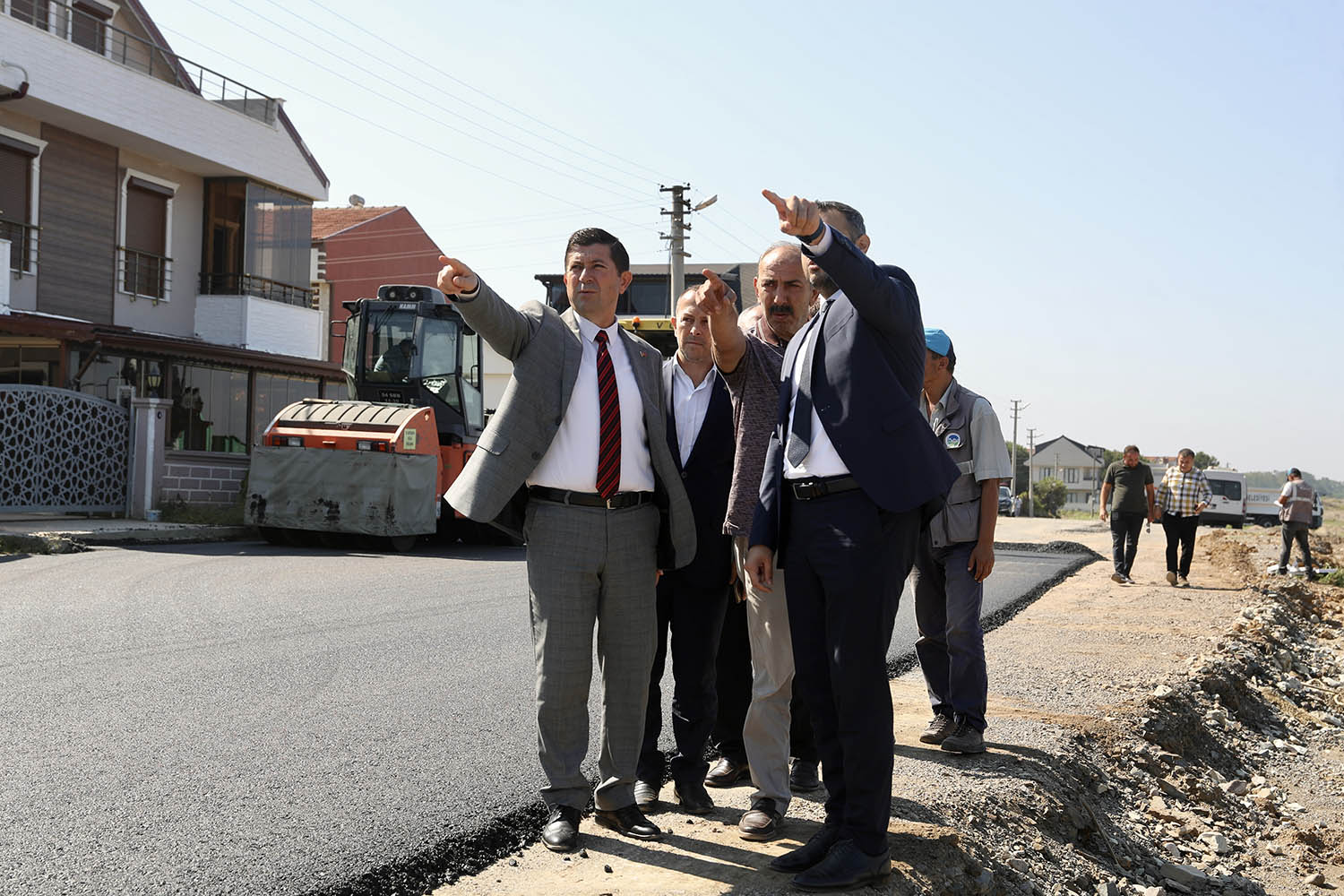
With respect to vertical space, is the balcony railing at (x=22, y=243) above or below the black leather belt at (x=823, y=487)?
above

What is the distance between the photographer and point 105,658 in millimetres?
7406

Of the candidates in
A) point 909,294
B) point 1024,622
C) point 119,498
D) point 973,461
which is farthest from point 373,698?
point 119,498

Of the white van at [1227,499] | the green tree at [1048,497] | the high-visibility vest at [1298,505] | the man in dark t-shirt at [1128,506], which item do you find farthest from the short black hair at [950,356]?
the green tree at [1048,497]

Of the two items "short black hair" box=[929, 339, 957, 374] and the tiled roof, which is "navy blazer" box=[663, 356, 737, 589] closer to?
"short black hair" box=[929, 339, 957, 374]

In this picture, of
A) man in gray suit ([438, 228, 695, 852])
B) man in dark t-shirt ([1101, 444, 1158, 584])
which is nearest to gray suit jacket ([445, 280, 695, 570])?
man in gray suit ([438, 228, 695, 852])

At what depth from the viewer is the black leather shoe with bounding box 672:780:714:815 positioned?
4598mm

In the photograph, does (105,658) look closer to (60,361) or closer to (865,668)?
(865,668)

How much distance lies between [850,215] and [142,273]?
72.7ft

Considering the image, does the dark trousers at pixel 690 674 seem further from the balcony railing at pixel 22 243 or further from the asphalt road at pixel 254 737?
the balcony railing at pixel 22 243

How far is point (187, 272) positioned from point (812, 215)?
2338 cm

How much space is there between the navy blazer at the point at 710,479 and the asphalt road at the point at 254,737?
3.89 ft

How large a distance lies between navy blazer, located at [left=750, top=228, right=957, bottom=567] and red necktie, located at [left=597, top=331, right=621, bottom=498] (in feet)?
1.91

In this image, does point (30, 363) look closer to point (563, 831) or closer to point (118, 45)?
point (118, 45)

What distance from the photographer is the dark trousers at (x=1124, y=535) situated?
15.9m
